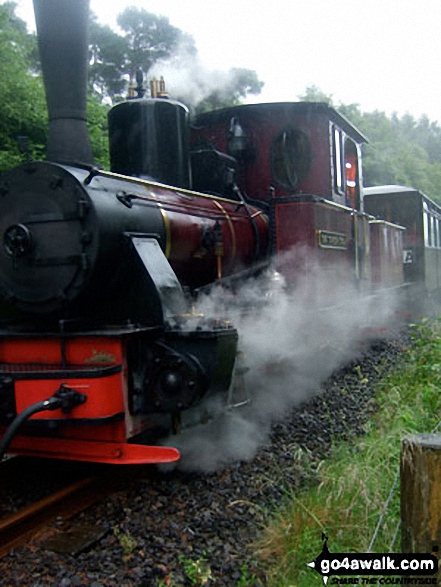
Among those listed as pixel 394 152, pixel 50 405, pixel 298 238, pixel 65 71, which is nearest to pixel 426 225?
pixel 298 238

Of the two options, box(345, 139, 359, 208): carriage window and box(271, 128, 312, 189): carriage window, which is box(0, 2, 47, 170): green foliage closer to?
box(345, 139, 359, 208): carriage window

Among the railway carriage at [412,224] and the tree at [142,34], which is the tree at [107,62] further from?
the railway carriage at [412,224]

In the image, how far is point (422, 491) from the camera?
200 cm

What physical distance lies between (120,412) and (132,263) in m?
0.91

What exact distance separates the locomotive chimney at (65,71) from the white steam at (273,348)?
4.90 feet

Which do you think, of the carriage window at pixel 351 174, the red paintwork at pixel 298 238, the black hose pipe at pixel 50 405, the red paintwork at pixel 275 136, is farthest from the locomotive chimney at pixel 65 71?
the carriage window at pixel 351 174

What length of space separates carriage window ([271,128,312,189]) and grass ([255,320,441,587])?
9.54ft

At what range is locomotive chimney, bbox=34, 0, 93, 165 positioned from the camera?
13.1ft

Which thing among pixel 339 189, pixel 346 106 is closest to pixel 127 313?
pixel 339 189

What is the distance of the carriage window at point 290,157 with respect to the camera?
20.8ft

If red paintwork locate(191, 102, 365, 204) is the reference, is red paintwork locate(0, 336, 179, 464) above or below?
below

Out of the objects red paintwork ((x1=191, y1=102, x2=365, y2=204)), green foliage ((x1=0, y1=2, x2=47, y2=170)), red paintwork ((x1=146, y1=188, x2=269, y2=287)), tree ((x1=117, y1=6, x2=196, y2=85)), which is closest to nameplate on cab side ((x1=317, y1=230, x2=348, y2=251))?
red paintwork ((x1=191, y1=102, x2=365, y2=204))

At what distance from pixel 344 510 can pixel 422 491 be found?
3.62ft

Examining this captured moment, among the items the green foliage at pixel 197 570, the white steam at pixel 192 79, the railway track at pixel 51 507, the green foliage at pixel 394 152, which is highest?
the green foliage at pixel 394 152
